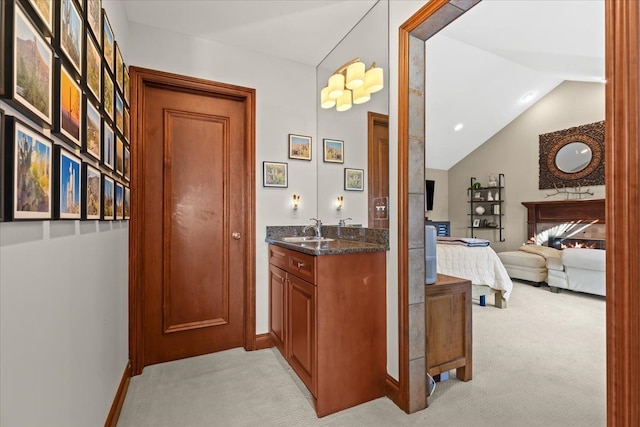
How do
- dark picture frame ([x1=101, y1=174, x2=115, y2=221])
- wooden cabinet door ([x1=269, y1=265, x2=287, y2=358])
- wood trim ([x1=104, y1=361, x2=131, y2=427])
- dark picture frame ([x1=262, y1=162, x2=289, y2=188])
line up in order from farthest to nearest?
dark picture frame ([x1=262, y1=162, x2=289, y2=188]) < wooden cabinet door ([x1=269, y1=265, x2=287, y2=358]) < wood trim ([x1=104, y1=361, x2=131, y2=427]) < dark picture frame ([x1=101, y1=174, x2=115, y2=221])

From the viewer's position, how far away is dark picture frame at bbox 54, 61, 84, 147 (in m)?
0.90

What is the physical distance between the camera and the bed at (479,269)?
11.8ft

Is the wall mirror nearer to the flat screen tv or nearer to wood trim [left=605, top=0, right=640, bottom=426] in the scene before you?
wood trim [left=605, top=0, right=640, bottom=426]

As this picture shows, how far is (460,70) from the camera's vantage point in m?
4.77

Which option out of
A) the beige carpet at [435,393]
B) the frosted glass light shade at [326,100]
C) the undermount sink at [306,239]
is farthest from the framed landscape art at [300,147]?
the beige carpet at [435,393]

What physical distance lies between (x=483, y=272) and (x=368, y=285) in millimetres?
2362

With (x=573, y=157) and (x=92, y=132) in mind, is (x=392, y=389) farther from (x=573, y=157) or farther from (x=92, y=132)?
(x=573, y=157)

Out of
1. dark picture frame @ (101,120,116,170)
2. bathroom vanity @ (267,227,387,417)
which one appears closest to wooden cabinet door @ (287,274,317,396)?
bathroom vanity @ (267,227,387,417)

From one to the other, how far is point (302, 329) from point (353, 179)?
1.25 meters

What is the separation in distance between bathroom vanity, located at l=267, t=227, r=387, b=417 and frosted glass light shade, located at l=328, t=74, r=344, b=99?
1400 mm

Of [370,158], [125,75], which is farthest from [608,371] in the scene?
[125,75]

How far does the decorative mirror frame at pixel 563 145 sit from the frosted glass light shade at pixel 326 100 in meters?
5.29

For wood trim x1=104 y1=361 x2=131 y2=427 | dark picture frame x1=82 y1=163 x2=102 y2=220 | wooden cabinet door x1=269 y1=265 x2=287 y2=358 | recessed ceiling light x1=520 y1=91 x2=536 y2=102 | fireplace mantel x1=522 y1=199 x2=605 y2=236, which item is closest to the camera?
dark picture frame x1=82 y1=163 x2=102 y2=220

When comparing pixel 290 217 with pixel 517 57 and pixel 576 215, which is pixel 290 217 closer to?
pixel 517 57
